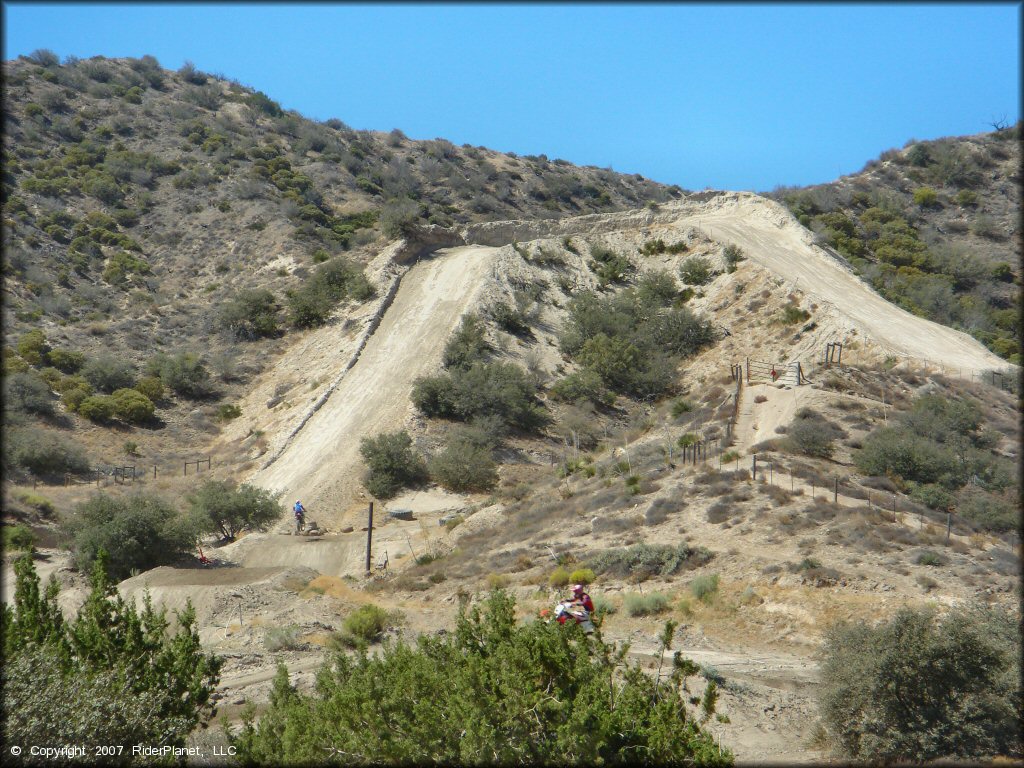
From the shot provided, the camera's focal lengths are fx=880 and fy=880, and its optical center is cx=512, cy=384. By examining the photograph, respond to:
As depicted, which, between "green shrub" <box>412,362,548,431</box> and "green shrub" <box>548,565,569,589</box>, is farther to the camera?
"green shrub" <box>412,362,548,431</box>

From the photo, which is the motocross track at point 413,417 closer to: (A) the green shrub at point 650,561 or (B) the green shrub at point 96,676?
(B) the green shrub at point 96,676

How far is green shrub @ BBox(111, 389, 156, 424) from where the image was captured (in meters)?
39.7

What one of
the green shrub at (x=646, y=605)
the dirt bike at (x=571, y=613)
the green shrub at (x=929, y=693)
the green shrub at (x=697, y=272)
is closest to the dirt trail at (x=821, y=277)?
the green shrub at (x=697, y=272)

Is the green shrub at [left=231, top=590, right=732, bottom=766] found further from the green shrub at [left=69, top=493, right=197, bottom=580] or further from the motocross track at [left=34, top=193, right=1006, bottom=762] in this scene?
the green shrub at [left=69, top=493, right=197, bottom=580]

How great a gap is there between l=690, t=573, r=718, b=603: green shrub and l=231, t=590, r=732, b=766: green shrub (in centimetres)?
1013

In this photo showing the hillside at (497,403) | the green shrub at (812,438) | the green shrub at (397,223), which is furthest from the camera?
the green shrub at (397,223)

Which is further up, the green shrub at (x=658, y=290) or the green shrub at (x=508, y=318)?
the green shrub at (x=658, y=290)

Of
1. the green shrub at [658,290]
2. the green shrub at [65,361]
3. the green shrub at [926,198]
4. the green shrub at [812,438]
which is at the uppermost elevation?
the green shrub at [926,198]

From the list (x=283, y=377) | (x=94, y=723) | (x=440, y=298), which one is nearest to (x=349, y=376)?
(x=283, y=377)

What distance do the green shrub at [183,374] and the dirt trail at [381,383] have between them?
25.5 ft

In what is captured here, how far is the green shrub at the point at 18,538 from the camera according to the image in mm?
25417

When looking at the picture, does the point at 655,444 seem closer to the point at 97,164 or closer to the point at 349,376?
the point at 349,376

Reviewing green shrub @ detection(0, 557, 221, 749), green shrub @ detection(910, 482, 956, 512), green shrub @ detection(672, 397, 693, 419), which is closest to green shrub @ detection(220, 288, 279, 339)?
green shrub @ detection(672, 397, 693, 419)

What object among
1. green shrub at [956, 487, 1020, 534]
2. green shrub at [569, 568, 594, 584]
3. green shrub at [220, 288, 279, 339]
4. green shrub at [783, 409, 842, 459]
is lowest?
green shrub at [569, 568, 594, 584]
